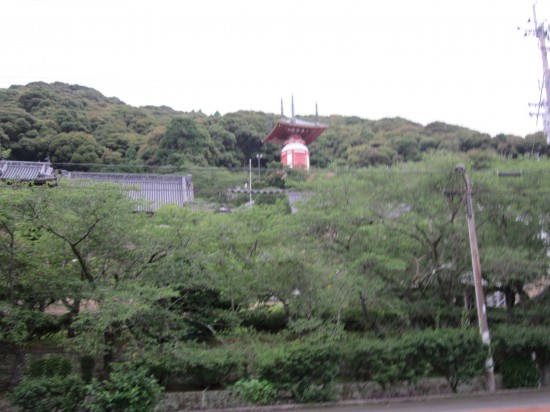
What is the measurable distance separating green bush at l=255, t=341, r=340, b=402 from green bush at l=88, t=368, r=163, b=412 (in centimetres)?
257

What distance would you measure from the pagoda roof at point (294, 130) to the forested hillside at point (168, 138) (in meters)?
2.96

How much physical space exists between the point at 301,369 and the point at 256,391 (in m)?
1.17

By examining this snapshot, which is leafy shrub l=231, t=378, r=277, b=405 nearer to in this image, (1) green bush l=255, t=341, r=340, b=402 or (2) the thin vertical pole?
(1) green bush l=255, t=341, r=340, b=402

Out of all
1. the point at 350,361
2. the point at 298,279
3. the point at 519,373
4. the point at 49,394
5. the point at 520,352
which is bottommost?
the point at 519,373

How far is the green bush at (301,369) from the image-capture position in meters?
10.1

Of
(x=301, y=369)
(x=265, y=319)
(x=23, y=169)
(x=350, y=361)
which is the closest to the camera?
(x=301, y=369)

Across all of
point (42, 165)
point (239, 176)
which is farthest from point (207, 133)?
point (42, 165)

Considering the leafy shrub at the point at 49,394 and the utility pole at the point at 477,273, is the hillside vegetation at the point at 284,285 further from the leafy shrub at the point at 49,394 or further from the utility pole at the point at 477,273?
the utility pole at the point at 477,273

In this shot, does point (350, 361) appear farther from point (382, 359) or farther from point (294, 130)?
point (294, 130)

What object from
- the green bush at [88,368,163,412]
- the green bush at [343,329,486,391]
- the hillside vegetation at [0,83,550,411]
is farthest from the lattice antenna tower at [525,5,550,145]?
the green bush at [88,368,163,412]

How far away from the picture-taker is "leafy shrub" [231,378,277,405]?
9773mm

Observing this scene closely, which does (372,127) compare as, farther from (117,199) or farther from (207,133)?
(117,199)

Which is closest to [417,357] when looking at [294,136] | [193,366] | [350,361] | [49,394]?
[350,361]

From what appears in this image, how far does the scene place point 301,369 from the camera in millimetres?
10133
